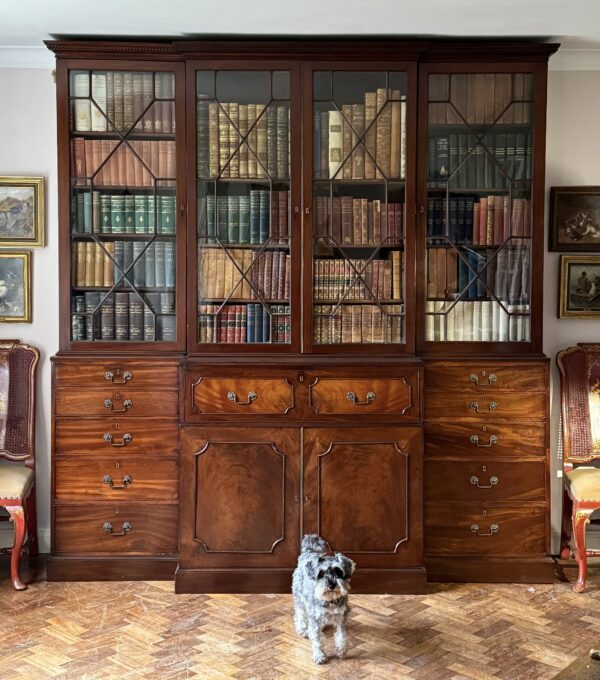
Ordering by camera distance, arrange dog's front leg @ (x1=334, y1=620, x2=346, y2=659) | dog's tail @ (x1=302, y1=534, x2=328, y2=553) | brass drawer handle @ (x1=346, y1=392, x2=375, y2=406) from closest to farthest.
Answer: dog's front leg @ (x1=334, y1=620, x2=346, y2=659)
dog's tail @ (x1=302, y1=534, x2=328, y2=553)
brass drawer handle @ (x1=346, y1=392, x2=375, y2=406)

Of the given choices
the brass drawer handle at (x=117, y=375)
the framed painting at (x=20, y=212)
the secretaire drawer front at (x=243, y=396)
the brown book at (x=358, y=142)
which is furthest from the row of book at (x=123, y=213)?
the brown book at (x=358, y=142)

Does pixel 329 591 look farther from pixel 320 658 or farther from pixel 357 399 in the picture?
pixel 357 399

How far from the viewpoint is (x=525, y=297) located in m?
4.21

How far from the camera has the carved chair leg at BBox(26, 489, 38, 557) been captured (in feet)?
14.6

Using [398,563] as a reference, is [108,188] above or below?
above

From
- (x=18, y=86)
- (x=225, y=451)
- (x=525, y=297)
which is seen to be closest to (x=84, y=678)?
(x=225, y=451)

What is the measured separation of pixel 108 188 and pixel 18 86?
2.62 feet

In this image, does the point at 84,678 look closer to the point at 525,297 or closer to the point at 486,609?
the point at 486,609

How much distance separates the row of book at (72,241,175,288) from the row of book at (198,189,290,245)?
0.69 ft

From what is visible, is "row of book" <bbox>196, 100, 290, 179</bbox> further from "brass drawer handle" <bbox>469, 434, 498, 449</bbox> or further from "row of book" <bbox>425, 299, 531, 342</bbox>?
"brass drawer handle" <bbox>469, 434, 498, 449</bbox>

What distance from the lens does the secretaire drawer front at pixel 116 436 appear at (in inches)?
164

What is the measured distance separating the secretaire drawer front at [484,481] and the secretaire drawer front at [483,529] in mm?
44

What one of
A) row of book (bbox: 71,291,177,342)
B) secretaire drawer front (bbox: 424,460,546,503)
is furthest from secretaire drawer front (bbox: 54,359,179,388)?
secretaire drawer front (bbox: 424,460,546,503)

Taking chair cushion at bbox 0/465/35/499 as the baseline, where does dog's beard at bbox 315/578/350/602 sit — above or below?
below
